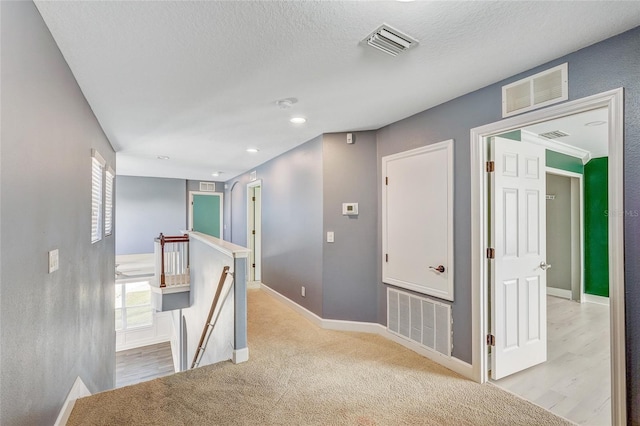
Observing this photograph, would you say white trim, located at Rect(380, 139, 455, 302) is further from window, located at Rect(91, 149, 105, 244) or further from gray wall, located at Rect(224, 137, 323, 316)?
window, located at Rect(91, 149, 105, 244)

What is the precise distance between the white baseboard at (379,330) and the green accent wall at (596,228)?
409 centimetres

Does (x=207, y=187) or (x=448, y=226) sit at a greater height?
(x=207, y=187)

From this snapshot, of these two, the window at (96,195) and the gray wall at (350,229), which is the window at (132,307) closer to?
the window at (96,195)

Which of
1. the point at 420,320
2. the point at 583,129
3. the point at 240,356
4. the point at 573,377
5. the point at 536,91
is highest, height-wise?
the point at 583,129

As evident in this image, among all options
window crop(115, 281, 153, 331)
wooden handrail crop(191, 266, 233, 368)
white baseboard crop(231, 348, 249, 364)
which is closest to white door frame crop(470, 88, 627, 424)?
white baseboard crop(231, 348, 249, 364)

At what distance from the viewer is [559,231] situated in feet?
17.4

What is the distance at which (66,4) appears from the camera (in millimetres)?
1436

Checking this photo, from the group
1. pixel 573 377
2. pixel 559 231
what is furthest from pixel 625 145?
pixel 559 231

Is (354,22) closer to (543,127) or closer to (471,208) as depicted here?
(471,208)

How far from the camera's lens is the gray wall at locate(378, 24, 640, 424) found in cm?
164

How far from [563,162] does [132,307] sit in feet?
32.4

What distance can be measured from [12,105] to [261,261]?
15.2ft

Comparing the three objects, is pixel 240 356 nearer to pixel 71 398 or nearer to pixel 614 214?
pixel 71 398

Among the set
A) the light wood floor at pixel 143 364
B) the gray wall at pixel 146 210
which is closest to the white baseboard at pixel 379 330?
the light wood floor at pixel 143 364
